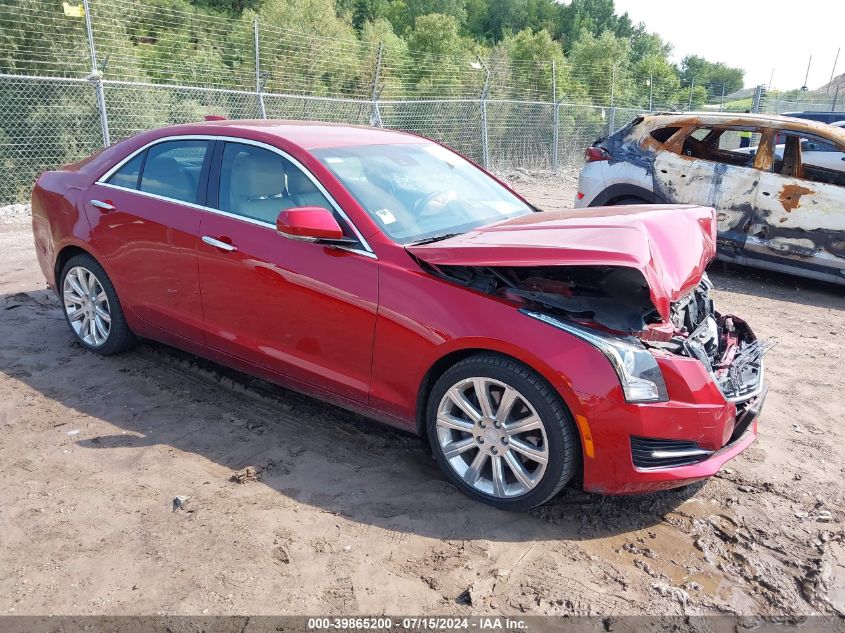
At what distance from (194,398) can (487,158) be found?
501 inches

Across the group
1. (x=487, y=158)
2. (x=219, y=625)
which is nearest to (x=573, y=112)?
(x=487, y=158)

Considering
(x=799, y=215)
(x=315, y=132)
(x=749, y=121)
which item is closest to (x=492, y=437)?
(x=315, y=132)

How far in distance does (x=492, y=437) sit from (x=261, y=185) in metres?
1.98

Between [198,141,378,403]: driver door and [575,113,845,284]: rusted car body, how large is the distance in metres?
5.15

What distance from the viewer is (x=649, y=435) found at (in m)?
2.94

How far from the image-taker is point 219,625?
2.48 m

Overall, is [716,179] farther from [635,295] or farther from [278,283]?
[278,283]

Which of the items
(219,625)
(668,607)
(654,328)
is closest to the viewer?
(219,625)

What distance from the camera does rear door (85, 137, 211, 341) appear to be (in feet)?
13.7

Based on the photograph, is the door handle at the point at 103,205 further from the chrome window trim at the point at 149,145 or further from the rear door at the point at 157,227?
the chrome window trim at the point at 149,145

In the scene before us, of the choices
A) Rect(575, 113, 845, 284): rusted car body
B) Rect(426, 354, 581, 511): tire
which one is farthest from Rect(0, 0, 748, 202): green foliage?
Rect(426, 354, 581, 511): tire

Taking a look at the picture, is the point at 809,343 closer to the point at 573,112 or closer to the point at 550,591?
the point at 550,591

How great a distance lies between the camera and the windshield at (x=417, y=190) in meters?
3.68

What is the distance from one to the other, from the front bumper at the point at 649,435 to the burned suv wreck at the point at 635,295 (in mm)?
11
